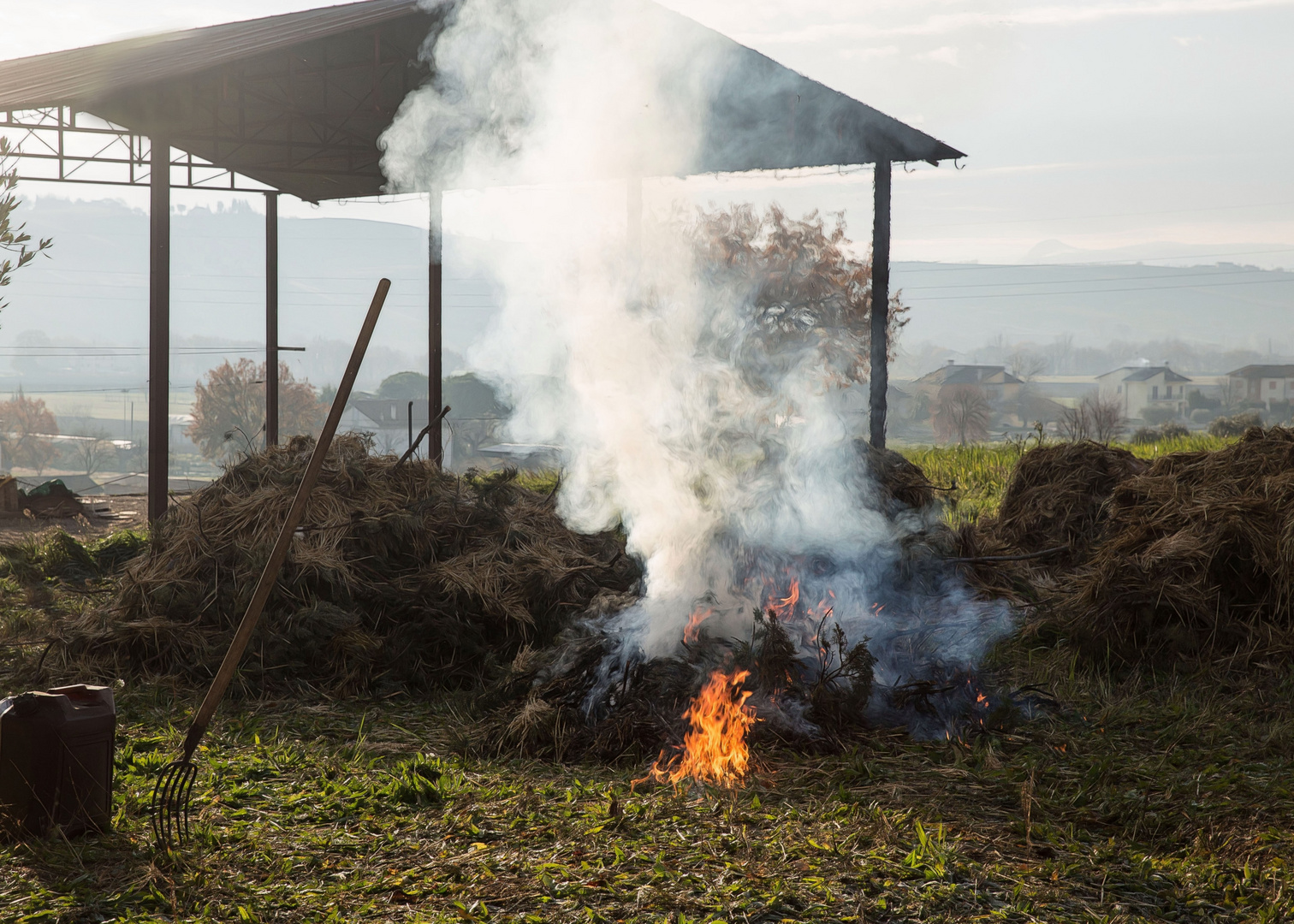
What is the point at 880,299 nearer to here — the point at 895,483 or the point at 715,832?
the point at 895,483

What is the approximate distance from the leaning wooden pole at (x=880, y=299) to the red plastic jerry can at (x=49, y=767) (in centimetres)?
941


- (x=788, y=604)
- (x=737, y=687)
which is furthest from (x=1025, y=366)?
(x=737, y=687)

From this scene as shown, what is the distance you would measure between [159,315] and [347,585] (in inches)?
216

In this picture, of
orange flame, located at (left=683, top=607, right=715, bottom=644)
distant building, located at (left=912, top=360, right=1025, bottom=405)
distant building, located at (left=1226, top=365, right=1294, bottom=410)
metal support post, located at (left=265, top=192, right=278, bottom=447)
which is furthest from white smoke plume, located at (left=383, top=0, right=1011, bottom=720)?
distant building, located at (left=1226, top=365, right=1294, bottom=410)

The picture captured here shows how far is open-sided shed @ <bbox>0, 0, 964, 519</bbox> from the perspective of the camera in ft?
34.8

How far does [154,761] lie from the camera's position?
5082mm

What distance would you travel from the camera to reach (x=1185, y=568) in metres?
6.88

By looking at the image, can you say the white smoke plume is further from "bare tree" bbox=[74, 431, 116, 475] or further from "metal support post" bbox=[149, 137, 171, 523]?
"bare tree" bbox=[74, 431, 116, 475]

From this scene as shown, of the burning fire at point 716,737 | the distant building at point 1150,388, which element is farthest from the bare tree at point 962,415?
the burning fire at point 716,737

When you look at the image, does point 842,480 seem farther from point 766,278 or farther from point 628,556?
point 766,278

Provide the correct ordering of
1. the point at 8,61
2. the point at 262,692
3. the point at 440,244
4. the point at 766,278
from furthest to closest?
the point at 766,278, the point at 8,61, the point at 440,244, the point at 262,692

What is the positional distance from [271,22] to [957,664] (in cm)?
1499

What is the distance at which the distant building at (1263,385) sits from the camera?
114 m

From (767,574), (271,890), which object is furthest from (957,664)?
(271,890)
